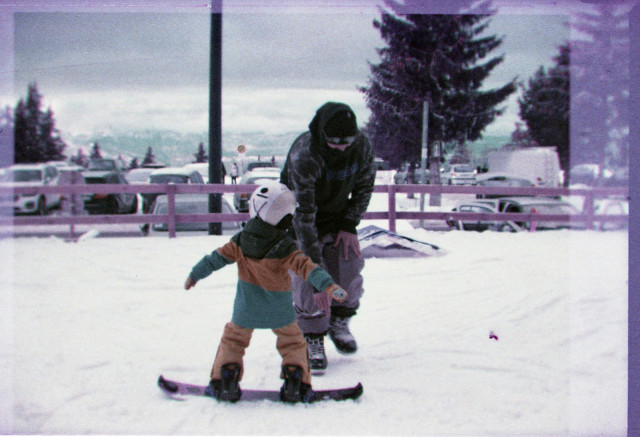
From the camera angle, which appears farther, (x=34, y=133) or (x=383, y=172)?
(x=383, y=172)

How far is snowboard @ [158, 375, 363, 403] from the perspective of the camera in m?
1.75

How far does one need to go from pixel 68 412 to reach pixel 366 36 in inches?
62.9

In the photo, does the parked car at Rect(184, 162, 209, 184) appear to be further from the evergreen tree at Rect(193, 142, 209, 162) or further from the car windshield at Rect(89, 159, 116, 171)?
the car windshield at Rect(89, 159, 116, 171)

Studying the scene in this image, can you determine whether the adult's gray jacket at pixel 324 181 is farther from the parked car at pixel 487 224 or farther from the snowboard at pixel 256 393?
the parked car at pixel 487 224

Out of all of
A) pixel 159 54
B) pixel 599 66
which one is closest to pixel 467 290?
pixel 599 66

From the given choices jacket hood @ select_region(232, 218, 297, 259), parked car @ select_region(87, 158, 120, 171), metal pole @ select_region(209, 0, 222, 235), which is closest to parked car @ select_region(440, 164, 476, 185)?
jacket hood @ select_region(232, 218, 297, 259)

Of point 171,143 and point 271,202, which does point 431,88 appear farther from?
point 171,143

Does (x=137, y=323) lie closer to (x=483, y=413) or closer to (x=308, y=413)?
(x=308, y=413)

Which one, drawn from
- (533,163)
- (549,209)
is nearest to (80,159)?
(533,163)

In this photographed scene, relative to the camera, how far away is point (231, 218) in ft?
6.61

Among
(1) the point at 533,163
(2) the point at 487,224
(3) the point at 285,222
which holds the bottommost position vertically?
(2) the point at 487,224

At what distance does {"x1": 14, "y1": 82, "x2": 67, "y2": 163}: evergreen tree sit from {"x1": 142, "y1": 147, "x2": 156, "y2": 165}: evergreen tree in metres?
0.25

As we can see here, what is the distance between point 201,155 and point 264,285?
533 mm

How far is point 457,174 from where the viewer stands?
7.11 feet
